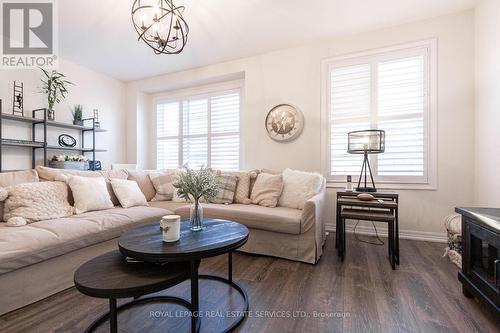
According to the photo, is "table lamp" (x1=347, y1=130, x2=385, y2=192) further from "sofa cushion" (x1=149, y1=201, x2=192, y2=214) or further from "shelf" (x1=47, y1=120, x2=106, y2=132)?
"shelf" (x1=47, y1=120, x2=106, y2=132)

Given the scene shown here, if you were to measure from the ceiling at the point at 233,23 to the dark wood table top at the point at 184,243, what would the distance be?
7.75 ft

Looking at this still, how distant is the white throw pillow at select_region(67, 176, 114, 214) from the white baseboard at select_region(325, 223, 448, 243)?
277 cm

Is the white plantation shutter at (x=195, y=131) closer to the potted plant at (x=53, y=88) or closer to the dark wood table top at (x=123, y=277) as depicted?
the potted plant at (x=53, y=88)

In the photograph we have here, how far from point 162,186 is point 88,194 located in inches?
40.1

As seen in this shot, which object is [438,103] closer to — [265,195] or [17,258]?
[265,195]

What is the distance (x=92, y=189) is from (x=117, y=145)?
8.11 feet

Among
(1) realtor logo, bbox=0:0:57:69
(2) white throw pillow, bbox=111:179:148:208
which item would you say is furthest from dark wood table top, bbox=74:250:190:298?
(1) realtor logo, bbox=0:0:57:69

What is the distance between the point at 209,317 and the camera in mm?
1407

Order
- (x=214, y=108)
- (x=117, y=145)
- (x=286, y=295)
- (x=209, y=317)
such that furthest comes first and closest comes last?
(x=117, y=145) → (x=214, y=108) → (x=286, y=295) → (x=209, y=317)

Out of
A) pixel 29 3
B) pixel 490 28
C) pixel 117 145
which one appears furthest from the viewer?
pixel 117 145

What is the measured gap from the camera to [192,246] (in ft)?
4.19

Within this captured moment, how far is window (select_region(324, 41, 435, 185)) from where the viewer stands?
2736mm

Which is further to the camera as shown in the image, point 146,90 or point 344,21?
point 146,90

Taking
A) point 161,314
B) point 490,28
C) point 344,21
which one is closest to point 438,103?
point 490,28
